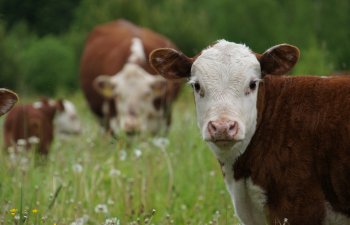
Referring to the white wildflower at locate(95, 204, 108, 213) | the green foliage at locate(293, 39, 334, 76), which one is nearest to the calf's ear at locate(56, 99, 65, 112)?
the green foliage at locate(293, 39, 334, 76)

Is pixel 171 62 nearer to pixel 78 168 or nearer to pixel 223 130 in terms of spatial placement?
pixel 223 130

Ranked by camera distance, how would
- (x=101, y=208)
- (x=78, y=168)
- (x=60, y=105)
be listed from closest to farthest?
(x=101, y=208), (x=78, y=168), (x=60, y=105)

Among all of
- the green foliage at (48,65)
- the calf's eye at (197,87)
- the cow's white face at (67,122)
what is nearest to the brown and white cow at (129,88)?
the cow's white face at (67,122)

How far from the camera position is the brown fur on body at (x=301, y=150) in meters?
5.82

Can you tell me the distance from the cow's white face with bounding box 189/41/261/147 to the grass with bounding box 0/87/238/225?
1.05 metres

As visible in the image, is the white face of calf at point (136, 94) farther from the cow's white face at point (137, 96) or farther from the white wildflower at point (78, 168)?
the white wildflower at point (78, 168)

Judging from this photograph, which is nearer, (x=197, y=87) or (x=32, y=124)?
(x=197, y=87)

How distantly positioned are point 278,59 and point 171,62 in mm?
776

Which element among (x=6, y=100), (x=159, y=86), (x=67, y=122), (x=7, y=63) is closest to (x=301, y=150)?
(x=6, y=100)

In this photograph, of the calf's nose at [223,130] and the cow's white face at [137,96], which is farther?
the cow's white face at [137,96]

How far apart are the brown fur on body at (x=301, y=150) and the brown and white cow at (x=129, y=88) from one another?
6.78 metres

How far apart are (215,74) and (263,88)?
1.39 feet

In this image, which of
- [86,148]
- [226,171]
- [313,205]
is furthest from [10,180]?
[313,205]

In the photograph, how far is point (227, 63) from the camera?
6.09 meters
